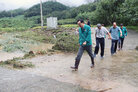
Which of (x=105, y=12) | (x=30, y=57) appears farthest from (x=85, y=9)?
(x=30, y=57)

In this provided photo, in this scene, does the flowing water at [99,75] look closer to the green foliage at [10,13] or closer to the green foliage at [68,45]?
the green foliage at [68,45]

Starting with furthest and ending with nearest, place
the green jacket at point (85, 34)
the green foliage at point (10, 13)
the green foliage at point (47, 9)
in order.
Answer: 1. the green foliage at point (10, 13)
2. the green foliage at point (47, 9)
3. the green jacket at point (85, 34)

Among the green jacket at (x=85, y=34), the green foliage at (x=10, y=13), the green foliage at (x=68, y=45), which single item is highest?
the green foliage at (x=10, y=13)

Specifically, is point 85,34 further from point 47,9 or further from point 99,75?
point 47,9

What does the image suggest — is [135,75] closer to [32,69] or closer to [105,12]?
[32,69]

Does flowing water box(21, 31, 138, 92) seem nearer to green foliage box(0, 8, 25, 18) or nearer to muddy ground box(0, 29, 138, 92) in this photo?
muddy ground box(0, 29, 138, 92)

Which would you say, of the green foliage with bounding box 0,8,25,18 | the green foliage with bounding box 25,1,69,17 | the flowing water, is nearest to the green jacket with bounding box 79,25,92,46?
the flowing water

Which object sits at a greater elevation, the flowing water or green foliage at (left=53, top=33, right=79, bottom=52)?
green foliage at (left=53, top=33, right=79, bottom=52)

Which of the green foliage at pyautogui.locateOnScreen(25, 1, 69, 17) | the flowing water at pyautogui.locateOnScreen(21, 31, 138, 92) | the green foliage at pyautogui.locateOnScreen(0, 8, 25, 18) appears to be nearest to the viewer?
the flowing water at pyautogui.locateOnScreen(21, 31, 138, 92)

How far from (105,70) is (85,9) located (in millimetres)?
68672

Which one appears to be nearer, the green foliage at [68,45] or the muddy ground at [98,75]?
the muddy ground at [98,75]

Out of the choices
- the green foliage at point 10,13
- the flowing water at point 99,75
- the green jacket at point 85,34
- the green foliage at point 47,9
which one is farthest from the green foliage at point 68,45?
the green foliage at point 10,13

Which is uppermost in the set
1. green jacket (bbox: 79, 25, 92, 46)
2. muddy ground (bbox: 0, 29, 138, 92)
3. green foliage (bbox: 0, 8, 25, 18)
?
green foliage (bbox: 0, 8, 25, 18)

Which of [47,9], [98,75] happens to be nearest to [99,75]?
[98,75]
